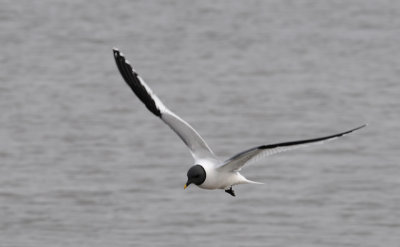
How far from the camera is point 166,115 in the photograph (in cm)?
935

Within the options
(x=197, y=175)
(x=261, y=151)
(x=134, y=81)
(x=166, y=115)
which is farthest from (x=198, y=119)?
(x=261, y=151)

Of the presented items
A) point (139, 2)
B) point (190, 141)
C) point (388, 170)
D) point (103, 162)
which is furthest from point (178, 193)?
point (139, 2)

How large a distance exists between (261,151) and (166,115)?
4.89 ft

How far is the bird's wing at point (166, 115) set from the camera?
9008 mm

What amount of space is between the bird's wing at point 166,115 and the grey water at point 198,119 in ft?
10.4

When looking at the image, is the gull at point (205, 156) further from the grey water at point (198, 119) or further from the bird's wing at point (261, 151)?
the grey water at point (198, 119)

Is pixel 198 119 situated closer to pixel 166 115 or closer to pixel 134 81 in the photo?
pixel 134 81

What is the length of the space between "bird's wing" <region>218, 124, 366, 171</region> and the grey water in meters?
3.72

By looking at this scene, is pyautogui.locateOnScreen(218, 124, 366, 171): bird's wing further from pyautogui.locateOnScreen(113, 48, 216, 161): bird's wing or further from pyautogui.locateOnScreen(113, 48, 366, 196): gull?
pyautogui.locateOnScreen(113, 48, 216, 161): bird's wing

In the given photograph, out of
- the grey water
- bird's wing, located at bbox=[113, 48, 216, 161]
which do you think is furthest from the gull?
the grey water

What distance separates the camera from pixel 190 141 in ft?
29.8

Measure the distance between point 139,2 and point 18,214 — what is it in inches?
603

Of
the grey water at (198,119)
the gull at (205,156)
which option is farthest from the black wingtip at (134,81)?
the grey water at (198,119)

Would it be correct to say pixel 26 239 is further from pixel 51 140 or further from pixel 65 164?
pixel 51 140
